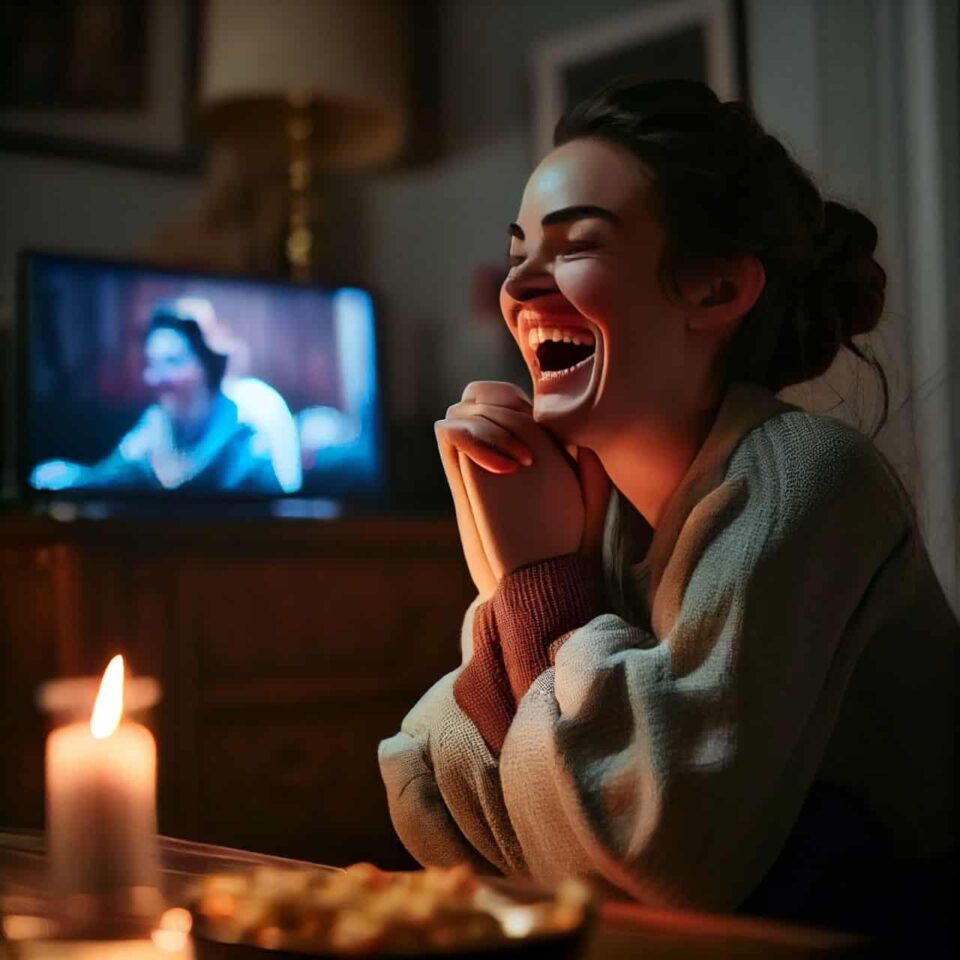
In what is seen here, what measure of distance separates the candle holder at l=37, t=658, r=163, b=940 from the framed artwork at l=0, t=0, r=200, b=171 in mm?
1668

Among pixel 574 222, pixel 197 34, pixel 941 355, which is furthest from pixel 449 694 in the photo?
pixel 197 34

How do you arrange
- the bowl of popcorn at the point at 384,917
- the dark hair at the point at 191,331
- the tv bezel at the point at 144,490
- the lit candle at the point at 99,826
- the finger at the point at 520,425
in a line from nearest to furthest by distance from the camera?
the bowl of popcorn at the point at 384,917
the lit candle at the point at 99,826
the finger at the point at 520,425
the tv bezel at the point at 144,490
the dark hair at the point at 191,331

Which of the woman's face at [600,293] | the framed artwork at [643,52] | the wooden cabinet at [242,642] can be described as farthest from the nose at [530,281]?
the wooden cabinet at [242,642]

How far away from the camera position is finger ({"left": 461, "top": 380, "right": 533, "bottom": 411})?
0.67 m

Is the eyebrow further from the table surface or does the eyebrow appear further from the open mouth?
the table surface

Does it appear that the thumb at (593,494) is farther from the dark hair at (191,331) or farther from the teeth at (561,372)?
the dark hair at (191,331)

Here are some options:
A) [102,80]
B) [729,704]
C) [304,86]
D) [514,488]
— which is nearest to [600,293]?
[514,488]

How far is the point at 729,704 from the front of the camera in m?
0.54

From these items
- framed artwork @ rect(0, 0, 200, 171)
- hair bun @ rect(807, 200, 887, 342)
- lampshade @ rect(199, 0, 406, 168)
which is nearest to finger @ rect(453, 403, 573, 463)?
hair bun @ rect(807, 200, 887, 342)

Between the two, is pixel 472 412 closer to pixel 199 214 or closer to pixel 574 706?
pixel 574 706

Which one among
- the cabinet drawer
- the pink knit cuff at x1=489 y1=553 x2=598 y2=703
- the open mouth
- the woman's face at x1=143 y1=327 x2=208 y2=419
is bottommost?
the cabinet drawer

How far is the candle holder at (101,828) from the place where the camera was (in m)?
0.44

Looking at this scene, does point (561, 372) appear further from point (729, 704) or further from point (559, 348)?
point (729, 704)

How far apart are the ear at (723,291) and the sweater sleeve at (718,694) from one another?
0.23ft
